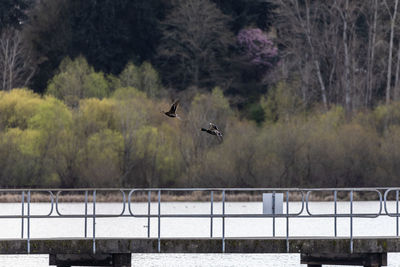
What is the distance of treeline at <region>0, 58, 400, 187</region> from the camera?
62688 millimetres

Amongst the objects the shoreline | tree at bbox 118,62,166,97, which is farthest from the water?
tree at bbox 118,62,166,97

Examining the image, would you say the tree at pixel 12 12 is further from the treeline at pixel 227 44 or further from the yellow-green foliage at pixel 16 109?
the yellow-green foliage at pixel 16 109

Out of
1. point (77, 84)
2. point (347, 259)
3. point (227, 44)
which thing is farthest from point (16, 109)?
point (347, 259)

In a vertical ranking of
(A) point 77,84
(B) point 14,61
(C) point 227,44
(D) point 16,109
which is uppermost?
(C) point 227,44

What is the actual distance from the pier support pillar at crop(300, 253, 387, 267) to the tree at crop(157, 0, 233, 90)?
5030 cm

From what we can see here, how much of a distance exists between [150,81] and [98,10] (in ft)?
28.0

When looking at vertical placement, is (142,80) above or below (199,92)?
above

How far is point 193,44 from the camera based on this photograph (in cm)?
7794

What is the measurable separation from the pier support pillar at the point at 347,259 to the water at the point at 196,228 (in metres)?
7.16

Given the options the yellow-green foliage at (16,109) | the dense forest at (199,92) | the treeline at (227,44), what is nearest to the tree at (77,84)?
the dense forest at (199,92)

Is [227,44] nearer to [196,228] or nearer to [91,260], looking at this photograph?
[196,228]

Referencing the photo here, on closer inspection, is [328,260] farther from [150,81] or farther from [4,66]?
[4,66]

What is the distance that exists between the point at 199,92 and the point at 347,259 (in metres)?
46.1

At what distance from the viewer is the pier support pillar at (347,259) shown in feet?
87.7
